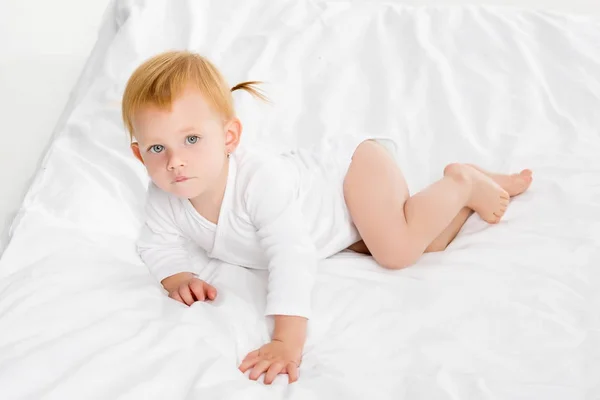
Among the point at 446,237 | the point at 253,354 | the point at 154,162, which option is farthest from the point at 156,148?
the point at 446,237

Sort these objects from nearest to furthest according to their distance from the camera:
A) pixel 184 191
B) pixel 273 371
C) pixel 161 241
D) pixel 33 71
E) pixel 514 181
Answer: pixel 273 371 → pixel 184 191 → pixel 161 241 → pixel 514 181 → pixel 33 71

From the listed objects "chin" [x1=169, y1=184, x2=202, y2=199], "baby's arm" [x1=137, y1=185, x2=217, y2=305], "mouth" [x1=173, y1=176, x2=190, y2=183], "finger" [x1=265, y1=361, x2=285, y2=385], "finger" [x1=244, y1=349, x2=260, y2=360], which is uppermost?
"mouth" [x1=173, y1=176, x2=190, y2=183]

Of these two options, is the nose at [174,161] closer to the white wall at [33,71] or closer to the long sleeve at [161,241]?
the long sleeve at [161,241]

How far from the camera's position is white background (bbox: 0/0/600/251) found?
185cm

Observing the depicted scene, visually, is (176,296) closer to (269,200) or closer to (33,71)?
(269,200)

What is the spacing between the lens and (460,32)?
1.83 m

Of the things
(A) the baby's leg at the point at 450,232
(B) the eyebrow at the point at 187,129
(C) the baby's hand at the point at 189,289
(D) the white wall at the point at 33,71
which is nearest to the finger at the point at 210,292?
(C) the baby's hand at the point at 189,289

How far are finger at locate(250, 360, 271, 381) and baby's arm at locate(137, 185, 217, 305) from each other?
21 cm

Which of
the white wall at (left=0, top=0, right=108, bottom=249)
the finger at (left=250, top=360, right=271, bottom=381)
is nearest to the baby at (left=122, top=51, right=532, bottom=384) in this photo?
the finger at (left=250, top=360, right=271, bottom=381)

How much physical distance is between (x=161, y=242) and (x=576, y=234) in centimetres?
71

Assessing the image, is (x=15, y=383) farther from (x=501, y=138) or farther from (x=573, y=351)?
(x=501, y=138)

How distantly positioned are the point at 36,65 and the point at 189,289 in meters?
1.31

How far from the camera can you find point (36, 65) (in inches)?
88.6

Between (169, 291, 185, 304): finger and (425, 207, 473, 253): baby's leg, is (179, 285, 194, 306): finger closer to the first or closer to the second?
(169, 291, 185, 304): finger
